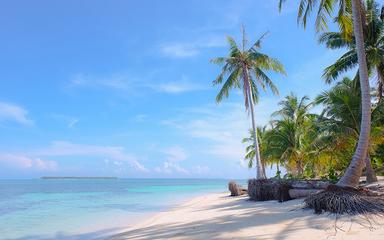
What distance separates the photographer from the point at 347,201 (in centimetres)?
746

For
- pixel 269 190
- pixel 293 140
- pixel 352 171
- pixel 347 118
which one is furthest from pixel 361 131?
pixel 293 140

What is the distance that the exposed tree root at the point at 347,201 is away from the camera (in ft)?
23.8

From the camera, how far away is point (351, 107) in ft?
49.8

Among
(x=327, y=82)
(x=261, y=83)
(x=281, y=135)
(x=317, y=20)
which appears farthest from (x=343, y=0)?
(x=281, y=135)

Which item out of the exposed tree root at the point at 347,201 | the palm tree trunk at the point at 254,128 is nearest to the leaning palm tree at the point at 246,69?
the palm tree trunk at the point at 254,128

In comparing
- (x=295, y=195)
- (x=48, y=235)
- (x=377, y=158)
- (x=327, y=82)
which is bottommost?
(x=48, y=235)

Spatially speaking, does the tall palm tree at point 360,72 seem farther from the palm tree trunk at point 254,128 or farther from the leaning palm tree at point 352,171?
the palm tree trunk at point 254,128

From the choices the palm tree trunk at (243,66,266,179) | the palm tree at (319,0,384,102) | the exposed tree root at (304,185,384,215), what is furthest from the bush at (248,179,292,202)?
the palm tree at (319,0,384,102)

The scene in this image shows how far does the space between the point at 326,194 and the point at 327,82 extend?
12.1m

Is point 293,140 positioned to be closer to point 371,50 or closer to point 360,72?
point 371,50

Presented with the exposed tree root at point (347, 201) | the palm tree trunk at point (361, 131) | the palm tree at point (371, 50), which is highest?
the palm tree at point (371, 50)

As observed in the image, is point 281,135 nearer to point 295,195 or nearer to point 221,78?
point 221,78

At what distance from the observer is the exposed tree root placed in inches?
286

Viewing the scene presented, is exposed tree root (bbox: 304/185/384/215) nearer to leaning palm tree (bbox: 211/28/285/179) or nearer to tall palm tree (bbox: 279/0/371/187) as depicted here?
tall palm tree (bbox: 279/0/371/187)
